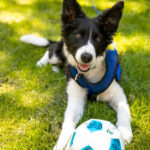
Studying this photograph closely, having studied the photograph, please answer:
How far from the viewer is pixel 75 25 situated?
3277 millimetres

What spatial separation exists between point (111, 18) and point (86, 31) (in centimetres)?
44

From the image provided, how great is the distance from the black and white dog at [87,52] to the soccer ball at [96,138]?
613mm

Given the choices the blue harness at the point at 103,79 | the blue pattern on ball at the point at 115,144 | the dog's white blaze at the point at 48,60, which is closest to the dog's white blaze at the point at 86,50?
the blue harness at the point at 103,79

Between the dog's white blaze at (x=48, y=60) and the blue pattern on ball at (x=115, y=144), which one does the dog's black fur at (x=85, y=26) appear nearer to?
the dog's white blaze at (x=48, y=60)

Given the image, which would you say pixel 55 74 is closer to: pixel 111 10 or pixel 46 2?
pixel 111 10

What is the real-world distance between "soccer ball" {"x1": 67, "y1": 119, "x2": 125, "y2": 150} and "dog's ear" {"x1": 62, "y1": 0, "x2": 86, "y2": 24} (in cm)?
175

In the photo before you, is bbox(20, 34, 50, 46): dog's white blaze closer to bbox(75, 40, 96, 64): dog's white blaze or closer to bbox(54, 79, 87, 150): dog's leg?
bbox(54, 79, 87, 150): dog's leg

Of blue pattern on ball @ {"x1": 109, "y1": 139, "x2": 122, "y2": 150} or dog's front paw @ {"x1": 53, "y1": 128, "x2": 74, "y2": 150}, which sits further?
dog's front paw @ {"x1": 53, "y1": 128, "x2": 74, "y2": 150}

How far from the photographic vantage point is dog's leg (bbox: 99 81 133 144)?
262 cm

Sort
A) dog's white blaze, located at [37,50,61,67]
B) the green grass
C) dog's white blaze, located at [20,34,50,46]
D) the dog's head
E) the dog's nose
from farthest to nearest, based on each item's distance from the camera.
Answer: dog's white blaze, located at [20,34,50,46] → dog's white blaze, located at [37,50,61,67] → the dog's head → the dog's nose → the green grass

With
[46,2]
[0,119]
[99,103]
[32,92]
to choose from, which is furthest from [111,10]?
[46,2]

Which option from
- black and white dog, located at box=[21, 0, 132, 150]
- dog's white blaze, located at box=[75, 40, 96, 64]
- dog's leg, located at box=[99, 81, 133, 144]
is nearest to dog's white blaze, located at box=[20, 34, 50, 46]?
black and white dog, located at box=[21, 0, 132, 150]

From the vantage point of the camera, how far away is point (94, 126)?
7.21 feet

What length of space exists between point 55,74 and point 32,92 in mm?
683
